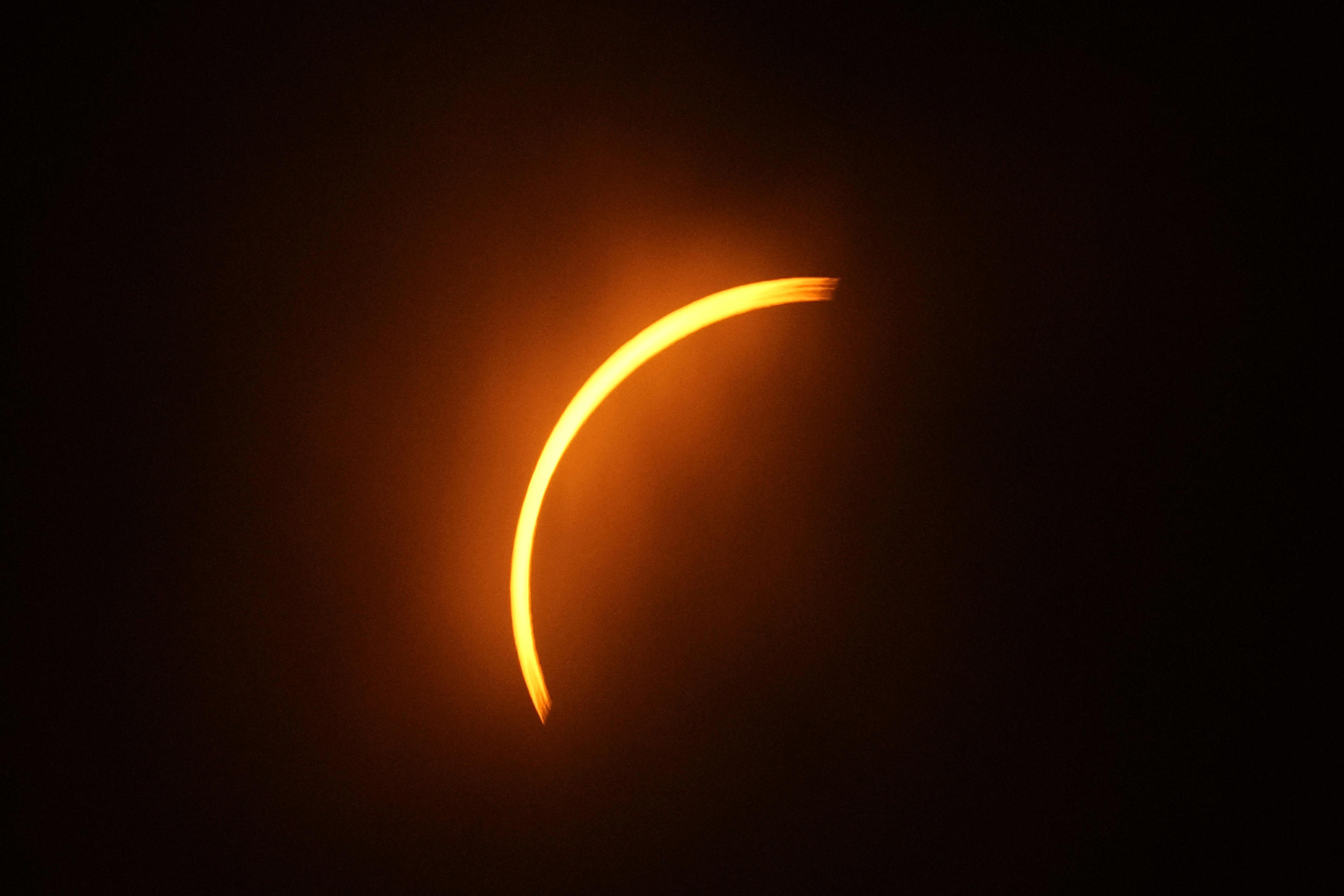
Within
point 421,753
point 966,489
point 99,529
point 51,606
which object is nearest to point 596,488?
point 421,753

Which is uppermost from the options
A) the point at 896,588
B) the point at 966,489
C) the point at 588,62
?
the point at 588,62

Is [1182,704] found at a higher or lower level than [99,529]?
lower

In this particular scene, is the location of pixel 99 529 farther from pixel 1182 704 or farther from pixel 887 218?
pixel 1182 704

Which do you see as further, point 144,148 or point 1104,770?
point 144,148

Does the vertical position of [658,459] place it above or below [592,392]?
below
